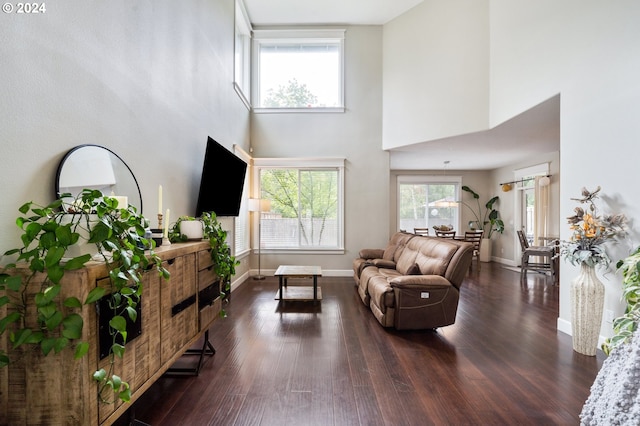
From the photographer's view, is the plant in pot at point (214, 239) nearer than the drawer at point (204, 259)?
No

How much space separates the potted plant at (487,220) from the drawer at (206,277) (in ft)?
24.2

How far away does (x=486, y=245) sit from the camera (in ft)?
24.9

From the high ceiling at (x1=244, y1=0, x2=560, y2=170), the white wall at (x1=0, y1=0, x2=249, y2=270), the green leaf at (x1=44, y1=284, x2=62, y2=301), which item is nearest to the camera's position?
the green leaf at (x1=44, y1=284, x2=62, y2=301)

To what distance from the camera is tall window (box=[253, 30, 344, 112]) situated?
5.62m

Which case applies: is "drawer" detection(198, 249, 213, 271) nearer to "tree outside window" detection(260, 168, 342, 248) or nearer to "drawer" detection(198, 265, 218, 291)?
"drawer" detection(198, 265, 218, 291)

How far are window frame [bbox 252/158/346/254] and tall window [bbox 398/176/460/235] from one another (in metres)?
2.98

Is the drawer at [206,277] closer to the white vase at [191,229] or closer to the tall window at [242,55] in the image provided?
the white vase at [191,229]

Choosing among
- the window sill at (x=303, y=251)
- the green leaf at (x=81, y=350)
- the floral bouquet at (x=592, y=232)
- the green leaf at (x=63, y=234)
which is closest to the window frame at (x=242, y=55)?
the window sill at (x=303, y=251)

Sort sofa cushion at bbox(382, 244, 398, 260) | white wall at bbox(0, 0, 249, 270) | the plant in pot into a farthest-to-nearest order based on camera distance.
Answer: sofa cushion at bbox(382, 244, 398, 260), the plant in pot, white wall at bbox(0, 0, 249, 270)

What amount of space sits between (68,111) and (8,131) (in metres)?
0.35

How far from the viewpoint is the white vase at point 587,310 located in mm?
2438

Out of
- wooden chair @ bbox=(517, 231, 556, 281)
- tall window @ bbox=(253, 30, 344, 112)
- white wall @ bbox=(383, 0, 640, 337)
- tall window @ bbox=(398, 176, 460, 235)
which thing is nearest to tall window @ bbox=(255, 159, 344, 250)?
tall window @ bbox=(253, 30, 344, 112)

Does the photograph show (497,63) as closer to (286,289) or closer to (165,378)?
(286,289)

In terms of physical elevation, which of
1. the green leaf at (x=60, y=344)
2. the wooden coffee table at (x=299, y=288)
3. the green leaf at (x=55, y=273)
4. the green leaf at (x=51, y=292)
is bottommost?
the wooden coffee table at (x=299, y=288)
